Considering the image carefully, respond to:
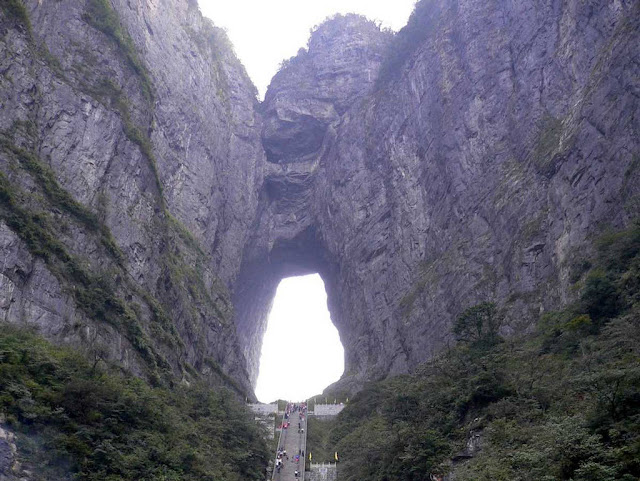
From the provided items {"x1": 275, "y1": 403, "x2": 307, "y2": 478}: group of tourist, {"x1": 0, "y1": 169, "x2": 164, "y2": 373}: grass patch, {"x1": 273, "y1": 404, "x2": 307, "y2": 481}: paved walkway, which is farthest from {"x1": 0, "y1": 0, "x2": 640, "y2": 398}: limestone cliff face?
{"x1": 273, "y1": 404, "x2": 307, "y2": 481}: paved walkway

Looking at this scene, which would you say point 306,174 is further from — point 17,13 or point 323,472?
point 323,472

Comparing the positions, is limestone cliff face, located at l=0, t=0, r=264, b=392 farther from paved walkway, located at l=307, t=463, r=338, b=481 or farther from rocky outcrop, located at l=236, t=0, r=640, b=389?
rocky outcrop, located at l=236, t=0, r=640, b=389

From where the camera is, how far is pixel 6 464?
15.1 m

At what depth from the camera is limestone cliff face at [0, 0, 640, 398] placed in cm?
2898

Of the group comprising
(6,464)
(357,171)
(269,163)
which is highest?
(269,163)

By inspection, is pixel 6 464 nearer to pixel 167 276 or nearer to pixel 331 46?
pixel 167 276

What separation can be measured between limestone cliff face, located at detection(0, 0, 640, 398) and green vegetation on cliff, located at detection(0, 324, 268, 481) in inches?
152

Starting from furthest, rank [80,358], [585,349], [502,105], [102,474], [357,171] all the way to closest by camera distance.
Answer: [357,171] < [502,105] < [80,358] < [585,349] < [102,474]

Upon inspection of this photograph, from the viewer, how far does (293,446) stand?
3434 centimetres

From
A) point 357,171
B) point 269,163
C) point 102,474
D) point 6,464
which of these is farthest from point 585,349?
point 269,163

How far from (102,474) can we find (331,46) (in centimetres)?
6674

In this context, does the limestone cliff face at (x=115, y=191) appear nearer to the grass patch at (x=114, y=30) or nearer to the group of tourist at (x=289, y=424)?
the grass patch at (x=114, y=30)

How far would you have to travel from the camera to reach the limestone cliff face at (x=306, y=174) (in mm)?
28984

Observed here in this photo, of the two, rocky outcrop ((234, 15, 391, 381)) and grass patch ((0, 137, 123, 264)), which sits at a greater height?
rocky outcrop ((234, 15, 391, 381))
